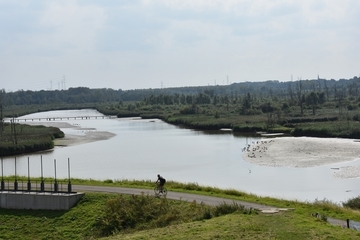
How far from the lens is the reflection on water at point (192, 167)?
36312 millimetres

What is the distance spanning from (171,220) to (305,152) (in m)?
37.7

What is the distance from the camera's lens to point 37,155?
6203cm

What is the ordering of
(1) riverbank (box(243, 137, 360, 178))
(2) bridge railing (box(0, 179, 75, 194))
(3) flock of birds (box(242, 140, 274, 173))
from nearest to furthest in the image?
1. (2) bridge railing (box(0, 179, 75, 194))
2. (1) riverbank (box(243, 137, 360, 178))
3. (3) flock of birds (box(242, 140, 274, 173))

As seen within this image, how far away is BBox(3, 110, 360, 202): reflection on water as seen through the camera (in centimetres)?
3631

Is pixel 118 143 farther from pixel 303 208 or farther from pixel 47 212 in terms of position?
pixel 303 208

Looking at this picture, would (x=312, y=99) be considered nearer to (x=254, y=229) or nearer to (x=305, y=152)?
(x=305, y=152)

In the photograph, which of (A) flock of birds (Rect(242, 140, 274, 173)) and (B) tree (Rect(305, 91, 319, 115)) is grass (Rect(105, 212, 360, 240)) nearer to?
(A) flock of birds (Rect(242, 140, 274, 173))

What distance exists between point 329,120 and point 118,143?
124ft

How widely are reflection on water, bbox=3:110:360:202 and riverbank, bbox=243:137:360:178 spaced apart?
5.02 ft

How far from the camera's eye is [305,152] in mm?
56906

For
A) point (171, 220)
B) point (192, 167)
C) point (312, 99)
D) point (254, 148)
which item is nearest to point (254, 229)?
point (171, 220)

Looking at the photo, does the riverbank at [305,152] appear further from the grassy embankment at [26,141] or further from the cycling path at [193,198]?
the grassy embankment at [26,141]

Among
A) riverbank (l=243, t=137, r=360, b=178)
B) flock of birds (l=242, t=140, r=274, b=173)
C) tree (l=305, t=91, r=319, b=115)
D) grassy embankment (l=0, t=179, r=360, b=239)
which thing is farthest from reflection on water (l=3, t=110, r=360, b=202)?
tree (l=305, t=91, r=319, b=115)

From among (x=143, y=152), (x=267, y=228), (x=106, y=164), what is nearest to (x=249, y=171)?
(x=106, y=164)
